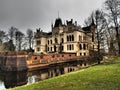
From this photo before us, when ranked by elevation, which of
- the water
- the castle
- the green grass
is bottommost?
the water

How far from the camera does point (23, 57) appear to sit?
2916 cm

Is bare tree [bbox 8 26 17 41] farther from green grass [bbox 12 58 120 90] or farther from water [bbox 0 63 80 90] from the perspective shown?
green grass [bbox 12 58 120 90]

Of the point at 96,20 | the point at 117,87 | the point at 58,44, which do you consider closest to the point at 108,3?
the point at 96,20

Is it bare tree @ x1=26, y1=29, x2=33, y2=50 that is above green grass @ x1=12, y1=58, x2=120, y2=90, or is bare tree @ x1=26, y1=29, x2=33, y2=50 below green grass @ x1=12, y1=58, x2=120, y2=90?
above

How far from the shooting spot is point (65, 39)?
58844 millimetres

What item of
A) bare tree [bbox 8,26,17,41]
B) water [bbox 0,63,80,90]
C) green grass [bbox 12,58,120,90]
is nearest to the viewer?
green grass [bbox 12,58,120,90]

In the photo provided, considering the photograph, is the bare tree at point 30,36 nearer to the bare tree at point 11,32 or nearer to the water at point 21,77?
the bare tree at point 11,32

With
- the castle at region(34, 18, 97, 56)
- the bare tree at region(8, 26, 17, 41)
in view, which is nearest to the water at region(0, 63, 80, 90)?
the castle at region(34, 18, 97, 56)

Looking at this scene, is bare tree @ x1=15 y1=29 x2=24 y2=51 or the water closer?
the water

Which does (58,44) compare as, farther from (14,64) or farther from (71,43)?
(14,64)

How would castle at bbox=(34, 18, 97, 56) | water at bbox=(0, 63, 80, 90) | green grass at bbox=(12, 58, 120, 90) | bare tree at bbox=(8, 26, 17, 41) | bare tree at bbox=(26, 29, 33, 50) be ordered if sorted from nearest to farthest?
green grass at bbox=(12, 58, 120, 90)
water at bbox=(0, 63, 80, 90)
castle at bbox=(34, 18, 97, 56)
bare tree at bbox=(8, 26, 17, 41)
bare tree at bbox=(26, 29, 33, 50)

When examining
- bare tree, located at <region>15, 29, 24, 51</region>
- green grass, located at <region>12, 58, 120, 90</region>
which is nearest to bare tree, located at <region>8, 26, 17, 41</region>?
bare tree, located at <region>15, 29, 24, 51</region>

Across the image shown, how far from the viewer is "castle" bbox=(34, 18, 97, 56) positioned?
5534cm

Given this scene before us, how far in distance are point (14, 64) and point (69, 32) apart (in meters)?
32.4
